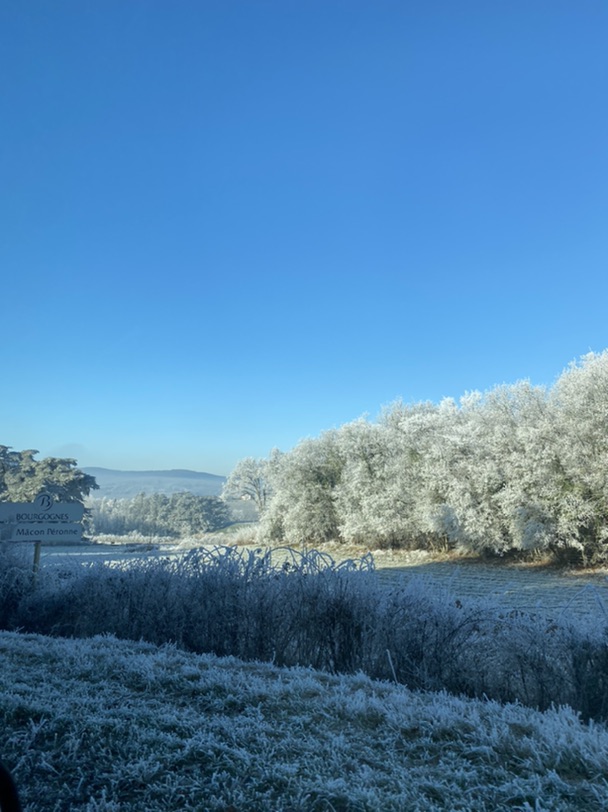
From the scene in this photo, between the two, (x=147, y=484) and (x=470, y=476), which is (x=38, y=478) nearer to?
(x=470, y=476)

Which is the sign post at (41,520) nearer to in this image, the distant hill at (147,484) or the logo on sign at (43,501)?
the logo on sign at (43,501)

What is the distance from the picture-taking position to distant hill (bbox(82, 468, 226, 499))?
48631mm

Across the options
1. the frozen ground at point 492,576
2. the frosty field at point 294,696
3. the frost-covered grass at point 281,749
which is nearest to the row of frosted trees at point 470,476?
the frozen ground at point 492,576

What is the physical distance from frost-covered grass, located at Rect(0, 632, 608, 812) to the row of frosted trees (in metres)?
15.6

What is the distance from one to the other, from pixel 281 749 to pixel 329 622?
7.48ft

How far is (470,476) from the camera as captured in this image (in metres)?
19.5

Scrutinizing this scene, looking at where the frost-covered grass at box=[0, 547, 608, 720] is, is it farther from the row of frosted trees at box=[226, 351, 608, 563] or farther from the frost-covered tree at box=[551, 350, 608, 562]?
the row of frosted trees at box=[226, 351, 608, 563]

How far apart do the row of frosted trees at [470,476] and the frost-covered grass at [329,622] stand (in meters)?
13.7

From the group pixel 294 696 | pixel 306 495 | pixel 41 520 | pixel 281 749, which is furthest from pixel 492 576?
pixel 281 749

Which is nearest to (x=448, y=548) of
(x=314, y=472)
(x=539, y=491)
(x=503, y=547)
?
(x=503, y=547)

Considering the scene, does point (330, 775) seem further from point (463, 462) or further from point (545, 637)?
point (463, 462)

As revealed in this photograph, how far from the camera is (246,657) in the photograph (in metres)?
4.64

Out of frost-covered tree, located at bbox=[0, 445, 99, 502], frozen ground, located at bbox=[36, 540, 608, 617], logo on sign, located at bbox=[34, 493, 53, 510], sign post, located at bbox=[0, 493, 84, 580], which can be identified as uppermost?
A: frost-covered tree, located at bbox=[0, 445, 99, 502]

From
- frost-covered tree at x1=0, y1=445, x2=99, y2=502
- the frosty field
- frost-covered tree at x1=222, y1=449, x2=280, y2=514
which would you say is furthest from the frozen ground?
frost-covered tree at x1=222, y1=449, x2=280, y2=514
